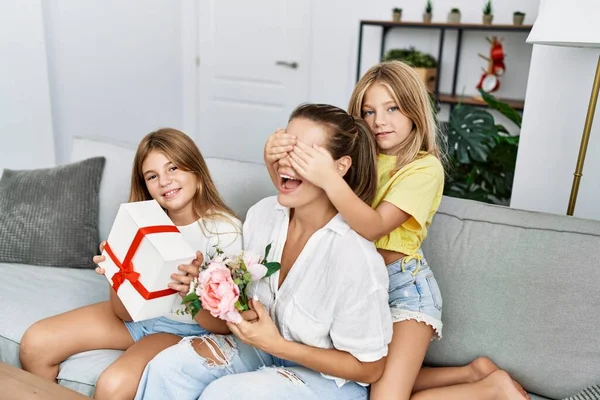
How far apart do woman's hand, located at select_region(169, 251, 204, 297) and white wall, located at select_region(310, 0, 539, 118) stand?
107 inches

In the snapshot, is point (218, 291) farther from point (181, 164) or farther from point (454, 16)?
point (454, 16)

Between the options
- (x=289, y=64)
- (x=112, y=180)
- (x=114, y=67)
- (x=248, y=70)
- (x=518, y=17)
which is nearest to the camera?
(x=112, y=180)

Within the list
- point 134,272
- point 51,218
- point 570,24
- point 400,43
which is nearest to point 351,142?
point 134,272

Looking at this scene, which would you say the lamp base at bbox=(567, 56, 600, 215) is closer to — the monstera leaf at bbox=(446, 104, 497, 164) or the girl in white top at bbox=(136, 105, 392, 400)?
the monstera leaf at bbox=(446, 104, 497, 164)

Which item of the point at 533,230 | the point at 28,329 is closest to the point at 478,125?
the point at 533,230

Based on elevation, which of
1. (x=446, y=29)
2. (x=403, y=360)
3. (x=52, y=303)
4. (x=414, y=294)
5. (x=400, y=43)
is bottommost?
(x=52, y=303)

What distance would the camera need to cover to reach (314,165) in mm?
1199

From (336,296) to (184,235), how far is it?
56cm

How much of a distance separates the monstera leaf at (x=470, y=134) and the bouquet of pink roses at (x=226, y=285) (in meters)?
1.55

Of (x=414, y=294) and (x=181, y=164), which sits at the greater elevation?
(x=181, y=164)

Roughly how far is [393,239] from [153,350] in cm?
72

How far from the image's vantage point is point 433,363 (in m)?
1.62

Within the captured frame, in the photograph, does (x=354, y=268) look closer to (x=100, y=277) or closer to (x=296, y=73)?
(x=100, y=277)

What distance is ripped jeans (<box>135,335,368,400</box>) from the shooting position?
1237mm
